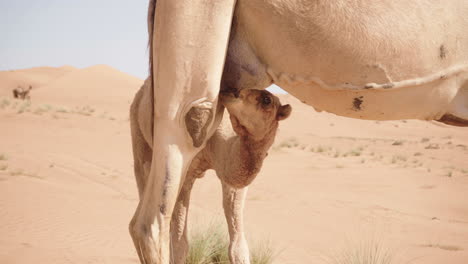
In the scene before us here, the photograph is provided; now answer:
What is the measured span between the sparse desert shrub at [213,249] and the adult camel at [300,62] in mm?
3553

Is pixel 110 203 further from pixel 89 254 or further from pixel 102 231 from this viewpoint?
pixel 89 254

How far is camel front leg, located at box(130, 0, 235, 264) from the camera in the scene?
243 cm

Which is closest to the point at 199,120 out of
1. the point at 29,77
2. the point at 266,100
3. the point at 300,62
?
the point at 300,62

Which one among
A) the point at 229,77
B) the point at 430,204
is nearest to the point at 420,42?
the point at 229,77

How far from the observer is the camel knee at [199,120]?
2.52 metres

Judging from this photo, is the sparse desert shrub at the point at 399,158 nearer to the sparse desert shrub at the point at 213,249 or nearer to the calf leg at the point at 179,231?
the sparse desert shrub at the point at 213,249

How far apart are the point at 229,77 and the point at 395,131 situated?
45057 millimetres

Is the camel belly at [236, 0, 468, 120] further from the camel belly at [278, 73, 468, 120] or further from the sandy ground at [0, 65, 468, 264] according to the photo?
the sandy ground at [0, 65, 468, 264]

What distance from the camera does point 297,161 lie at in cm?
2000

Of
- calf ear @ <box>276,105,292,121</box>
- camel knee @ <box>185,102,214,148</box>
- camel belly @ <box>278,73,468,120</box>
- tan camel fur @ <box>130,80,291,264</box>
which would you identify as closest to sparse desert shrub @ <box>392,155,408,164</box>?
tan camel fur @ <box>130,80,291,264</box>

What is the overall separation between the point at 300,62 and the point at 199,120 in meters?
0.63

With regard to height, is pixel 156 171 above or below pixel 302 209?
above

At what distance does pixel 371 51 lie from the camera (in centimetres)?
227

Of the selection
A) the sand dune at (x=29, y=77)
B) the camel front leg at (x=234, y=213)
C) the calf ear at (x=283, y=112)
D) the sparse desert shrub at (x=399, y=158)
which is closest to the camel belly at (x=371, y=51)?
the calf ear at (x=283, y=112)
